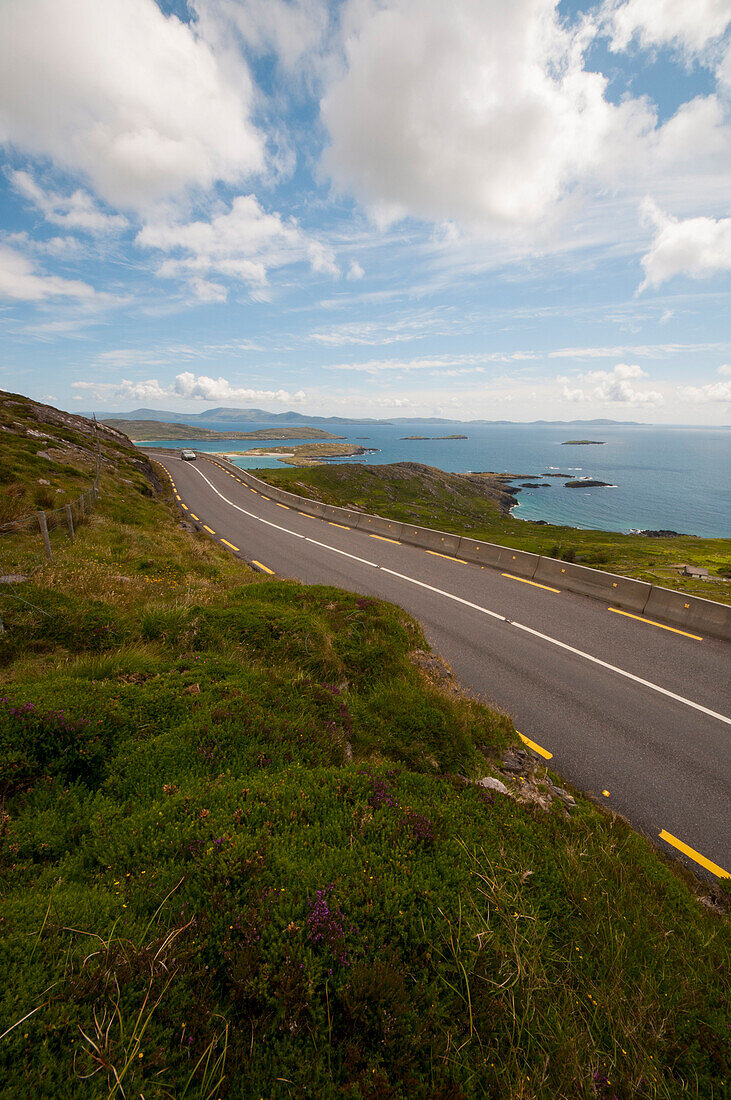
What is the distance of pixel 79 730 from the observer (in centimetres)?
429

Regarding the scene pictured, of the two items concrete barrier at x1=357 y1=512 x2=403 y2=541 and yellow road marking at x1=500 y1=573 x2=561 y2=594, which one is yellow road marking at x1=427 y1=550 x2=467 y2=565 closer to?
yellow road marking at x1=500 y1=573 x2=561 y2=594

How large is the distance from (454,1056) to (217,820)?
2.27 metres

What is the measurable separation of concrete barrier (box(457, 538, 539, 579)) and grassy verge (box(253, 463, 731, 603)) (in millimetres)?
21457

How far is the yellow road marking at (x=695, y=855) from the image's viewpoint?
4.88 metres

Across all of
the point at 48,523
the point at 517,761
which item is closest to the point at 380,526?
the point at 48,523

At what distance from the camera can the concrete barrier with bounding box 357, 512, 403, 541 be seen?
73.2 ft

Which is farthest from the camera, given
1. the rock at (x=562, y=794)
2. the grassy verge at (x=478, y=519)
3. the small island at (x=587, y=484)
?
the small island at (x=587, y=484)

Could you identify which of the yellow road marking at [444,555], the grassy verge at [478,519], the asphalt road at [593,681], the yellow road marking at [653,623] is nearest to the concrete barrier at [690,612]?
the yellow road marking at [653,623]

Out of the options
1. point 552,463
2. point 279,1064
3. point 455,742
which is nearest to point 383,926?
point 279,1064

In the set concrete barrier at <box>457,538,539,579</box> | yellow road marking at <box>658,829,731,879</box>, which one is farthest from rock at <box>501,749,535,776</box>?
concrete barrier at <box>457,538,539,579</box>

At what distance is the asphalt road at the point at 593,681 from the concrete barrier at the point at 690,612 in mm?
577

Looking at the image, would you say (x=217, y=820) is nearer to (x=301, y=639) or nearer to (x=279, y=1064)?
(x=279, y=1064)

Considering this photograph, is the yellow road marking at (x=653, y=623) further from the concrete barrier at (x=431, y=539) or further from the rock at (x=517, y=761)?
the rock at (x=517, y=761)

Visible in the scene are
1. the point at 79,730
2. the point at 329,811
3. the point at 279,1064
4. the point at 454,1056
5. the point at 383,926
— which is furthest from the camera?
the point at 79,730
